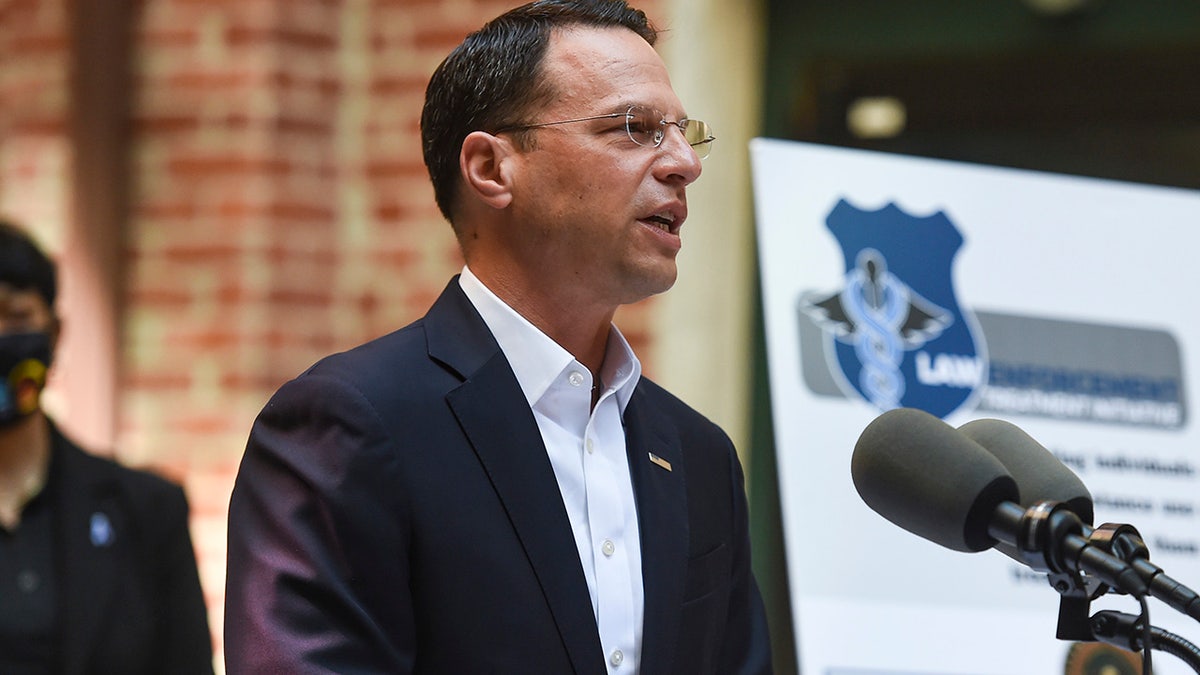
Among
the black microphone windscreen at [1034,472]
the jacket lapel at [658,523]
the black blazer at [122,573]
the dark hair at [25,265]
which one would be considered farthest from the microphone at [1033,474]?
the dark hair at [25,265]

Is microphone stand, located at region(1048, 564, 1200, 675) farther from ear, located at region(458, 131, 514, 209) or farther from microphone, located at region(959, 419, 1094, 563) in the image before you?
ear, located at region(458, 131, 514, 209)

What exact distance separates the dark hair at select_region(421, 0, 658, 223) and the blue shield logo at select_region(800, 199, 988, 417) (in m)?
0.96

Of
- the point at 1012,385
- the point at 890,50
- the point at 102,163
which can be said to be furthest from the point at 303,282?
the point at 1012,385

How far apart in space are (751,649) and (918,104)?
7.58 ft

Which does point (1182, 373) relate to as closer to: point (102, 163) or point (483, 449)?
point (483, 449)

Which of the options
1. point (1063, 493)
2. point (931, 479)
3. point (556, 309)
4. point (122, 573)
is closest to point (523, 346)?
point (556, 309)

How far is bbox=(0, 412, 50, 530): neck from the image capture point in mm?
3588

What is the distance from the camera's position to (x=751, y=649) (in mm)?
2354

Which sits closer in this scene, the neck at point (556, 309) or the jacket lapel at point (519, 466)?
the jacket lapel at point (519, 466)

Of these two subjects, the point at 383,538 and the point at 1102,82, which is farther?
the point at 1102,82

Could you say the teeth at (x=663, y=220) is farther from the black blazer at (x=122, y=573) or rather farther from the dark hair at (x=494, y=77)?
the black blazer at (x=122, y=573)

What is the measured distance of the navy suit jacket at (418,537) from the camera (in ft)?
6.23

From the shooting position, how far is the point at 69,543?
3.50 meters

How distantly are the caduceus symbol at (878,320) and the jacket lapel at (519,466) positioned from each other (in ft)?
3.83
